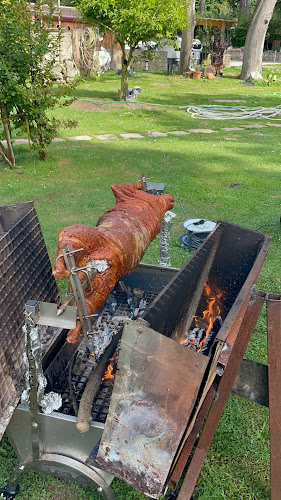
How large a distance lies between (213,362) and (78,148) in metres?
8.36

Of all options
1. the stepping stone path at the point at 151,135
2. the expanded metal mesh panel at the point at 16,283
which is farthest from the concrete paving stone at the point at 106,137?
the expanded metal mesh panel at the point at 16,283

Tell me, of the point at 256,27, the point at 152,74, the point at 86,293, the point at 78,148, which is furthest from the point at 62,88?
the point at 152,74

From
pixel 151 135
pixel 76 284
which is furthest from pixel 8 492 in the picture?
pixel 151 135

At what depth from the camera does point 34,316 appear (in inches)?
74.6

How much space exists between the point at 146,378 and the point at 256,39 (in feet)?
67.5

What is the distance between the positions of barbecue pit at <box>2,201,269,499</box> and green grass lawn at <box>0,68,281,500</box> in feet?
1.21

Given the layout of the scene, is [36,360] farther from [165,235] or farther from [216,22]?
[216,22]

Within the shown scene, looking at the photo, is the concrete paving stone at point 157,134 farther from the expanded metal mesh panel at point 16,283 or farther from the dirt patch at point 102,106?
the expanded metal mesh panel at point 16,283

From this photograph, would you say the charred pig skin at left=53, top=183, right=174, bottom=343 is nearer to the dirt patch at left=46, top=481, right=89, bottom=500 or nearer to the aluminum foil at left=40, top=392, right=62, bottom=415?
the aluminum foil at left=40, top=392, right=62, bottom=415

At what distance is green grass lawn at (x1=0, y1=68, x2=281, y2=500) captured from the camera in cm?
254

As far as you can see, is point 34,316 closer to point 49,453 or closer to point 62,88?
point 49,453

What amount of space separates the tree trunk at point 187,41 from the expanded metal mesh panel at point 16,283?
18905 millimetres

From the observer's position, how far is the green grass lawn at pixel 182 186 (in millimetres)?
2545

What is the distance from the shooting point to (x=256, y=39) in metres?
19.1
